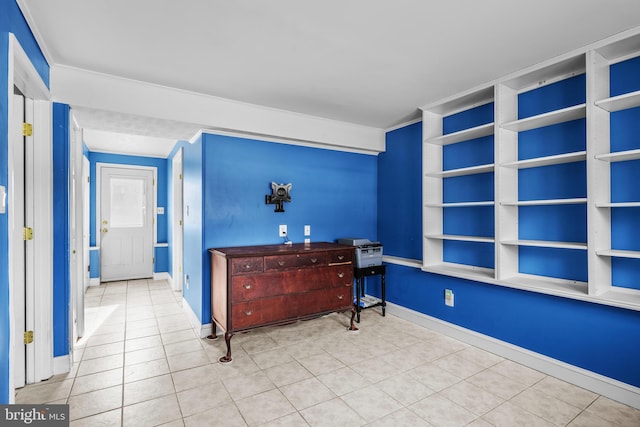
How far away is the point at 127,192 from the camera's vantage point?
6.04m

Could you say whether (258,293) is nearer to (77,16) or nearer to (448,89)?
(77,16)

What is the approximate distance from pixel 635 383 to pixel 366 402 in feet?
5.96

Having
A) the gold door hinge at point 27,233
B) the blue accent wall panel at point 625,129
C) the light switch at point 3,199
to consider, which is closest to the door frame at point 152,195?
the gold door hinge at point 27,233

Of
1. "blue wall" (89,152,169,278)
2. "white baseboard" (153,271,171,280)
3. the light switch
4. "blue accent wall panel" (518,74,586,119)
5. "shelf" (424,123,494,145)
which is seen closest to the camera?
the light switch

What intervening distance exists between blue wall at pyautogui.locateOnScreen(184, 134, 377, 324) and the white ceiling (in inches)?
29.2

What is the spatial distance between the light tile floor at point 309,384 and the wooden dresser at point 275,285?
291mm

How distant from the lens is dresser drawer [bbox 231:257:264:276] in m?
2.96

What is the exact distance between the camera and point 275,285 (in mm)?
3158

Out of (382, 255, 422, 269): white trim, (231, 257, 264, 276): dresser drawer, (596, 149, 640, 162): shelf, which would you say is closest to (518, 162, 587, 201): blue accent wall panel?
(596, 149, 640, 162): shelf

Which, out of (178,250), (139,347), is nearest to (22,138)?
(139,347)

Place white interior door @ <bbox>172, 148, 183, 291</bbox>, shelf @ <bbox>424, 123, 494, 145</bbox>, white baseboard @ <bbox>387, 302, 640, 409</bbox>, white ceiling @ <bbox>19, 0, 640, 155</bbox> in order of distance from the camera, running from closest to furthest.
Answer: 1. white ceiling @ <bbox>19, 0, 640, 155</bbox>
2. white baseboard @ <bbox>387, 302, 640, 409</bbox>
3. shelf @ <bbox>424, 123, 494, 145</bbox>
4. white interior door @ <bbox>172, 148, 183, 291</bbox>

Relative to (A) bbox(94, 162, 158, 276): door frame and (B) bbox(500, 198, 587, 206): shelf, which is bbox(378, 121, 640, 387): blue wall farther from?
(A) bbox(94, 162, 158, 276): door frame

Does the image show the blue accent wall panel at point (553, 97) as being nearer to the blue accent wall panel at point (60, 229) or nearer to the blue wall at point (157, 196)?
the blue accent wall panel at point (60, 229)
